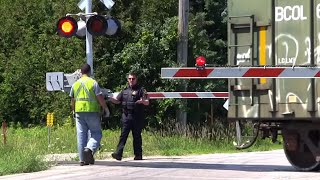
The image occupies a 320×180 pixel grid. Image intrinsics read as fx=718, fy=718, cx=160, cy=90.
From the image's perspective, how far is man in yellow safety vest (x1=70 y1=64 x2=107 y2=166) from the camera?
12.4 m

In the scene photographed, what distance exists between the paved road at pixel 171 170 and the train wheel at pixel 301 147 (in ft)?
0.71

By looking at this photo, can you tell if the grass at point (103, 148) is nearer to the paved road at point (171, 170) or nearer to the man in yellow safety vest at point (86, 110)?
the paved road at point (171, 170)

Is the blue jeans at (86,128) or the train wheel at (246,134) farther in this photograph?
the blue jeans at (86,128)

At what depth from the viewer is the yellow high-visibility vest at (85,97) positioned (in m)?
12.4

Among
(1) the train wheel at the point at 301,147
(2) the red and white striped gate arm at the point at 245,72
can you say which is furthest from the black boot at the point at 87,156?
(1) the train wheel at the point at 301,147

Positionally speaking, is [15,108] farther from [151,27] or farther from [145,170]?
[145,170]

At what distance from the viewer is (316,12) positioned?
10.9 m

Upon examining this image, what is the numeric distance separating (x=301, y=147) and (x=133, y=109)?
11.6 feet

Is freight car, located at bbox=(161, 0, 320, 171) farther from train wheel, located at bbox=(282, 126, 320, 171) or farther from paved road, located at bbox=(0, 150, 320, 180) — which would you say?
paved road, located at bbox=(0, 150, 320, 180)

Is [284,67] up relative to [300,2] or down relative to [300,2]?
down

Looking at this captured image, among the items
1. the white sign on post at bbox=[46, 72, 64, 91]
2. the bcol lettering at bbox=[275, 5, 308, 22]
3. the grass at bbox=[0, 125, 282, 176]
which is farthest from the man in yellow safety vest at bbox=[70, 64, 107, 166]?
the bcol lettering at bbox=[275, 5, 308, 22]

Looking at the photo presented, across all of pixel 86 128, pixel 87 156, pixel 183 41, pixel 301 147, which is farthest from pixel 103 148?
pixel 183 41

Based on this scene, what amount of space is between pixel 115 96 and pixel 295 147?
3.83m

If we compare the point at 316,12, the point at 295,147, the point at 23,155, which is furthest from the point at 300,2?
the point at 23,155
